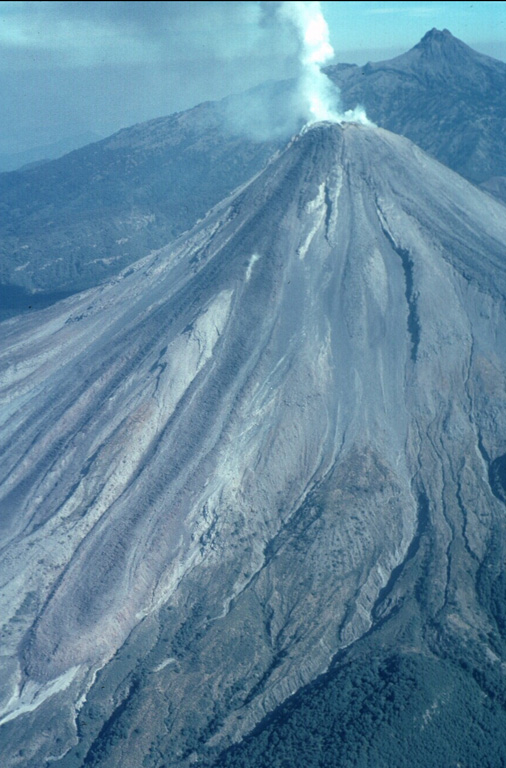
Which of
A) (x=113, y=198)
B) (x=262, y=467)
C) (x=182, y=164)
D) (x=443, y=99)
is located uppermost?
(x=443, y=99)

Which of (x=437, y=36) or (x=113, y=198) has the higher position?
(x=437, y=36)

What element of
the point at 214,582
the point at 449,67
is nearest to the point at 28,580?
the point at 214,582

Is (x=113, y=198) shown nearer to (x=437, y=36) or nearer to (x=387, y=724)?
(x=437, y=36)

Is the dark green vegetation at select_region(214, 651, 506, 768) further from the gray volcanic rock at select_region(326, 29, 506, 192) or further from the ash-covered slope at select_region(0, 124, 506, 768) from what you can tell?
the gray volcanic rock at select_region(326, 29, 506, 192)

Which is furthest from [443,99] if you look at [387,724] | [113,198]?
[387,724]

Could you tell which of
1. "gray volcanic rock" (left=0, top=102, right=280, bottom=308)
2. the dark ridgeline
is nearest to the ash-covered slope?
"gray volcanic rock" (left=0, top=102, right=280, bottom=308)

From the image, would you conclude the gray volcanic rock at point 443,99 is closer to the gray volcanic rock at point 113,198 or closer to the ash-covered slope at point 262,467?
the gray volcanic rock at point 113,198
